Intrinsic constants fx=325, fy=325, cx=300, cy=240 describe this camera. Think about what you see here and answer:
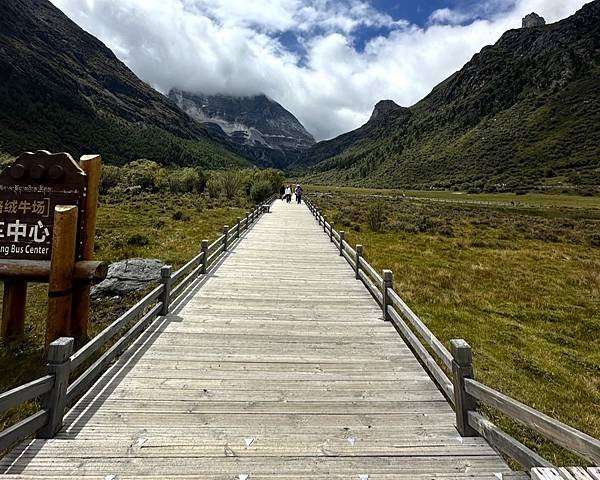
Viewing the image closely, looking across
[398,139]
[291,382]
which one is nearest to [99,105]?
[398,139]

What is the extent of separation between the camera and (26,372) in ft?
19.5

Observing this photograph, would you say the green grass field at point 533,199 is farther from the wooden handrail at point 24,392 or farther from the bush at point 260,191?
the wooden handrail at point 24,392

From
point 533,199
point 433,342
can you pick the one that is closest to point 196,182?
point 433,342

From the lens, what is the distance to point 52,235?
6203 mm

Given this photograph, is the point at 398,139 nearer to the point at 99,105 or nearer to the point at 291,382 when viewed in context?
the point at 99,105

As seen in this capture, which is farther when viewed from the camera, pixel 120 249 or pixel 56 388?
pixel 120 249

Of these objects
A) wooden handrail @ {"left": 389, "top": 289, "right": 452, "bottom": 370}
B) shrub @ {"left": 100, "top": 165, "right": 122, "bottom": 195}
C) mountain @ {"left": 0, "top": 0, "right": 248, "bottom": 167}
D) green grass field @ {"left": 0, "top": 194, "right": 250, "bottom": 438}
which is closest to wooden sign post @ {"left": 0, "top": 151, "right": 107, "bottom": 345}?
green grass field @ {"left": 0, "top": 194, "right": 250, "bottom": 438}

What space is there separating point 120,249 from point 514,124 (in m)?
141

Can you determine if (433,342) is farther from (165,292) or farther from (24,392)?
(165,292)

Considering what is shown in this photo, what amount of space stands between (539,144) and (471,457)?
129158 mm

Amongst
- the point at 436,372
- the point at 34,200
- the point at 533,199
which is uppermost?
the point at 533,199

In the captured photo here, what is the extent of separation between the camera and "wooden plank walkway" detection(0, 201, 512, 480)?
2.98 metres

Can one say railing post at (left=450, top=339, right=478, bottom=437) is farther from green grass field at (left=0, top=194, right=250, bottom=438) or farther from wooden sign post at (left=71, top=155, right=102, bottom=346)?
wooden sign post at (left=71, top=155, right=102, bottom=346)

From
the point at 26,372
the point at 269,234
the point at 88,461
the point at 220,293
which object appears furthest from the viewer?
the point at 269,234
